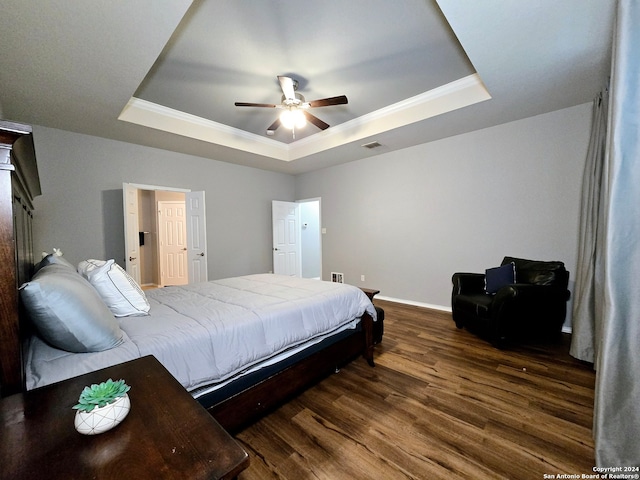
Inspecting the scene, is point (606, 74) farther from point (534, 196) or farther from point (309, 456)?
point (309, 456)

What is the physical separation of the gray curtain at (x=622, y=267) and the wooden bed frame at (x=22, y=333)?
5.02 feet

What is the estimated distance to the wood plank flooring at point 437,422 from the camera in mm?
1422

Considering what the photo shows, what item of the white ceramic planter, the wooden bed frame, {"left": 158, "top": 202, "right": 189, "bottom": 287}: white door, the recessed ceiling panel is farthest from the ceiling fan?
{"left": 158, "top": 202, "right": 189, "bottom": 287}: white door

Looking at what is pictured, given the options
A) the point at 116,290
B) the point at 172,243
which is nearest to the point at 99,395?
the point at 116,290

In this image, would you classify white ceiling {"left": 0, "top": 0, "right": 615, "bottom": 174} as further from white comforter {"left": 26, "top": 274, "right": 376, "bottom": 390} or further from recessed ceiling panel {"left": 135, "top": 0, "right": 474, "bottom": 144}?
white comforter {"left": 26, "top": 274, "right": 376, "bottom": 390}

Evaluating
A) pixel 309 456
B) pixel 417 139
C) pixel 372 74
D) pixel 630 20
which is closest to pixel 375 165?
pixel 417 139

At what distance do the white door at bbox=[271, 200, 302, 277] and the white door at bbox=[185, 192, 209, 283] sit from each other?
5.43ft

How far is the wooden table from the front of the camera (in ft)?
2.05

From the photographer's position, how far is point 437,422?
1.75 m

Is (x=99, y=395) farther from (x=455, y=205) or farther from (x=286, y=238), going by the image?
(x=286, y=238)

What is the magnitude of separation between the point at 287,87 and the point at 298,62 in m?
0.28

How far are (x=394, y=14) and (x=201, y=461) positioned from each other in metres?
2.84

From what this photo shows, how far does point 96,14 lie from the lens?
1.66m

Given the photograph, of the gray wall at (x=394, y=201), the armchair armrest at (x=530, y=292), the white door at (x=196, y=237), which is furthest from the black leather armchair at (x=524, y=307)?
the white door at (x=196, y=237)
